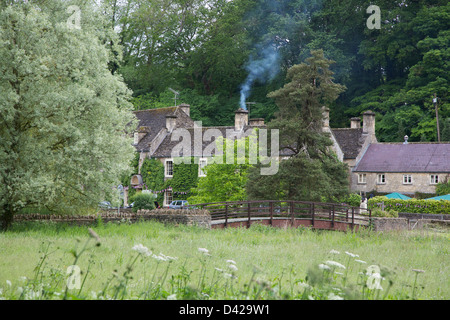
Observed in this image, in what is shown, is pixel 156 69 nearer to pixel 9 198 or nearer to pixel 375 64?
pixel 375 64

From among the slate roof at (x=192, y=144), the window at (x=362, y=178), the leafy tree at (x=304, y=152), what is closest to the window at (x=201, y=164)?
the slate roof at (x=192, y=144)

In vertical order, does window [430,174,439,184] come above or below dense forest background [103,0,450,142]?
below

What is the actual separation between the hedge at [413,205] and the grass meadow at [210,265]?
45.6 feet

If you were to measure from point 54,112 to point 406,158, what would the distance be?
34.1 meters

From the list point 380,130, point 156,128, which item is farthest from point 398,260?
point 380,130

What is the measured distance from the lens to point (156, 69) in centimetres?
6888

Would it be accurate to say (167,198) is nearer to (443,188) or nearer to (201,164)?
(201,164)

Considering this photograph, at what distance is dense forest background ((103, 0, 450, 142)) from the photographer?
5444 centimetres

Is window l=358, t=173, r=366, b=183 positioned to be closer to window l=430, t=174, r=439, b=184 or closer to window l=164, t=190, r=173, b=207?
window l=430, t=174, r=439, b=184

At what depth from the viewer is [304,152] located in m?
30.7

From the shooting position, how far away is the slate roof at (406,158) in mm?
44000

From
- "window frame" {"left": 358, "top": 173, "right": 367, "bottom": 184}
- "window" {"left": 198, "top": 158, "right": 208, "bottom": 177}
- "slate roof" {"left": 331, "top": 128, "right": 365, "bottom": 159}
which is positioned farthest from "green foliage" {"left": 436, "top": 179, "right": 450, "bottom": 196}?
"window" {"left": 198, "top": 158, "right": 208, "bottom": 177}

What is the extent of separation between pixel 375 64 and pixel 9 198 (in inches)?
1926

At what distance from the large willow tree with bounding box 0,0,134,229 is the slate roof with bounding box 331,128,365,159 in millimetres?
31469
